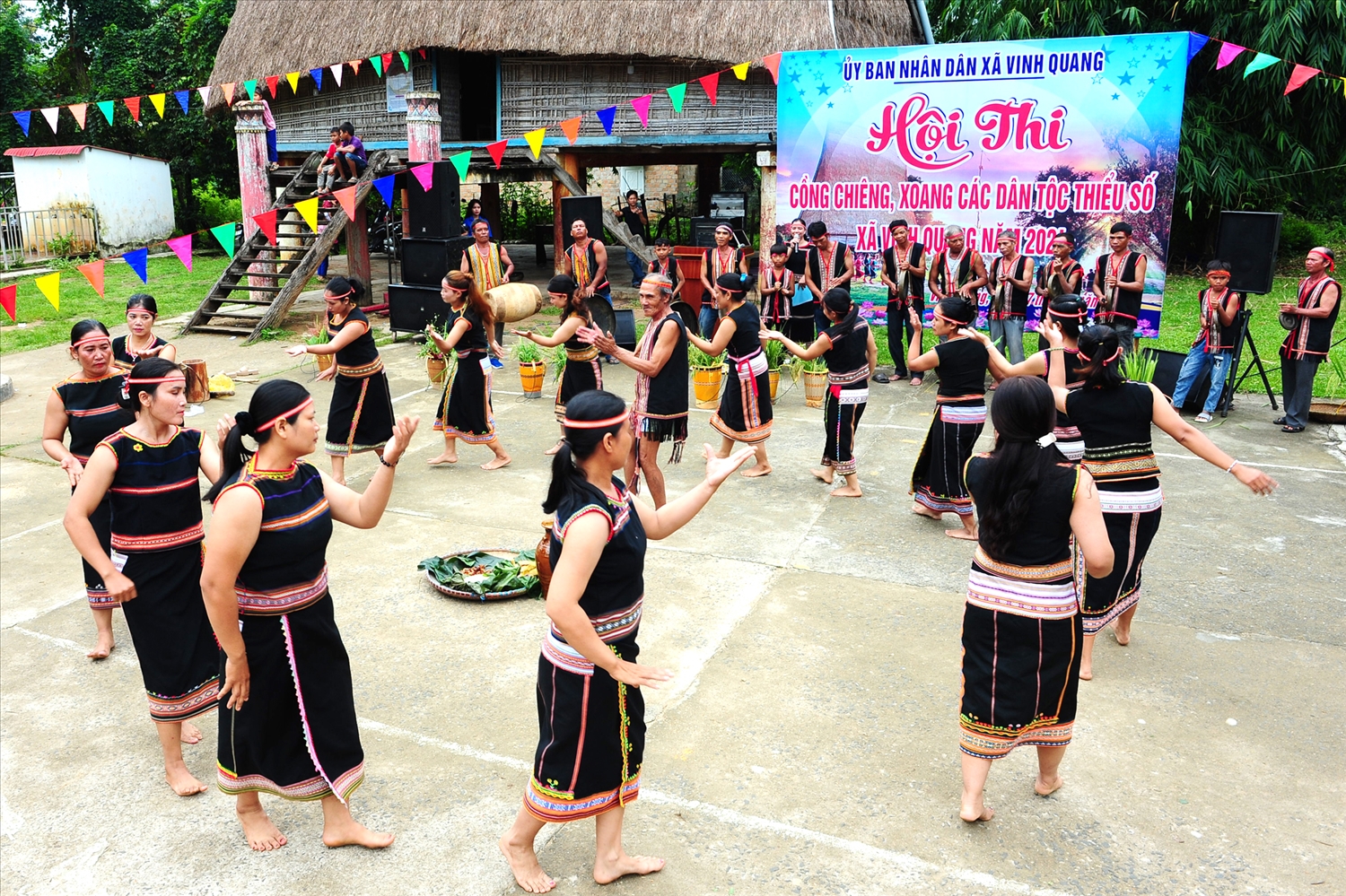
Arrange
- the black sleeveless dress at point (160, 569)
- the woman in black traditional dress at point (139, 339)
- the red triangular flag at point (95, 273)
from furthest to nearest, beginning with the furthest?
the red triangular flag at point (95, 273), the woman in black traditional dress at point (139, 339), the black sleeveless dress at point (160, 569)

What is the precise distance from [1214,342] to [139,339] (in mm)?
8551

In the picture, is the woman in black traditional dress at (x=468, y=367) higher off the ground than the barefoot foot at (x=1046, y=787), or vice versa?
the woman in black traditional dress at (x=468, y=367)

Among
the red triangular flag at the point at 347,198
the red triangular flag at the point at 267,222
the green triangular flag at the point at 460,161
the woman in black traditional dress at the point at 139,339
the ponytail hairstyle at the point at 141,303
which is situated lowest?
the woman in black traditional dress at the point at 139,339

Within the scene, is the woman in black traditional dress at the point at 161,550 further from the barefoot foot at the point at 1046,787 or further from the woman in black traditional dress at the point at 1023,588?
the barefoot foot at the point at 1046,787

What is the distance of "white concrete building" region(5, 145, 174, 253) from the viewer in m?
22.1

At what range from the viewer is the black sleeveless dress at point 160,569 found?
4031 mm

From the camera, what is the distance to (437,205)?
13031mm

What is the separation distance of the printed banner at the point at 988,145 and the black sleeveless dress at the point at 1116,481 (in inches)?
280

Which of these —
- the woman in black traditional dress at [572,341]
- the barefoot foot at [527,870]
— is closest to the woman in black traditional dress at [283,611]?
the barefoot foot at [527,870]

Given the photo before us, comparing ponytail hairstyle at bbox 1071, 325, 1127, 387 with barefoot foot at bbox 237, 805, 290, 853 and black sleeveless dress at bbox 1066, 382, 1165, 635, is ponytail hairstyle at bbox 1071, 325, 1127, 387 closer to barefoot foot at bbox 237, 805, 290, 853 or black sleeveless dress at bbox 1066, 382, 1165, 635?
black sleeveless dress at bbox 1066, 382, 1165, 635

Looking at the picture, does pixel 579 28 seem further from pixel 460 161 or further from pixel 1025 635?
pixel 1025 635

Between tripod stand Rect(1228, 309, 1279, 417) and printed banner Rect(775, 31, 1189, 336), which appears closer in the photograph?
tripod stand Rect(1228, 309, 1279, 417)

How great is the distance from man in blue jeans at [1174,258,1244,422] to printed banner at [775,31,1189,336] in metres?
1.85

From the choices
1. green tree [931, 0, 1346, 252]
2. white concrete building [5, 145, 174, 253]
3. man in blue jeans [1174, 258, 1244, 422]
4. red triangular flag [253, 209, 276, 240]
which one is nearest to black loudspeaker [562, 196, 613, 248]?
red triangular flag [253, 209, 276, 240]
